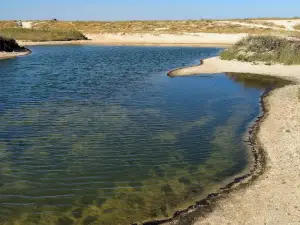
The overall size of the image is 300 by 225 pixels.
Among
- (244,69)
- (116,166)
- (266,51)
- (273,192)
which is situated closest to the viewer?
(273,192)

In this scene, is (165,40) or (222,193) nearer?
(222,193)

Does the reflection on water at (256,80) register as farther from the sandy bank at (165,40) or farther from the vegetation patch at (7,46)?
the sandy bank at (165,40)

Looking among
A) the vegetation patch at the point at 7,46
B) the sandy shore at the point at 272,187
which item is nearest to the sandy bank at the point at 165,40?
the vegetation patch at the point at 7,46

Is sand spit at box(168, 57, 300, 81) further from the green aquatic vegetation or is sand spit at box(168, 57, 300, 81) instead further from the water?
the green aquatic vegetation

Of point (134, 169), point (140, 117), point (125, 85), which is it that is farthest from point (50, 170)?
point (125, 85)

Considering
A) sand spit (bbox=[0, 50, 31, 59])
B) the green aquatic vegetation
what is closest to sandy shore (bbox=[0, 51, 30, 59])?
sand spit (bbox=[0, 50, 31, 59])

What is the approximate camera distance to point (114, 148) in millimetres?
13836

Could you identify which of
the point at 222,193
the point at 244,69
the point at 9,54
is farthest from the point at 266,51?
the point at 9,54

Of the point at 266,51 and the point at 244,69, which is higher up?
the point at 266,51

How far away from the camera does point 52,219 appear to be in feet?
30.2

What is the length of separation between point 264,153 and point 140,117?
6517mm

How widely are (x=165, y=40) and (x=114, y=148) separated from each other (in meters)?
62.9

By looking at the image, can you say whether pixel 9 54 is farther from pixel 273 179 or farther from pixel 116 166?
pixel 273 179

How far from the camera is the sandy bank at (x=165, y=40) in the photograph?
2805 inches
